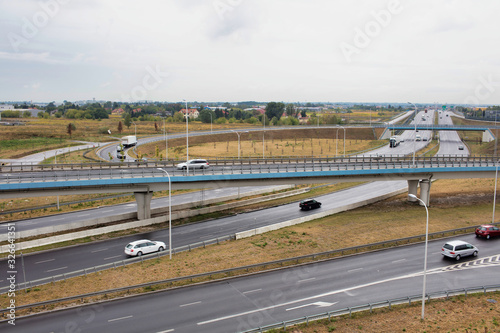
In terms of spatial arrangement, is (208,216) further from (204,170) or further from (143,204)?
(143,204)

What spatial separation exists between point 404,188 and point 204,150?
48.8 meters

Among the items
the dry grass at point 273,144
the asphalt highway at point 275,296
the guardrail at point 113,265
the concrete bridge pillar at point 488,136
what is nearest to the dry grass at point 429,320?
the asphalt highway at point 275,296

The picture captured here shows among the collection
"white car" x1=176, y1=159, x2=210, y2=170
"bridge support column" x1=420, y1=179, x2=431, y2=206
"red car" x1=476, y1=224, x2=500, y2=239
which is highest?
"white car" x1=176, y1=159, x2=210, y2=170

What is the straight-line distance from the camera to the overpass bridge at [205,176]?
1426 inches

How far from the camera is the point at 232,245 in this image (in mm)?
34062

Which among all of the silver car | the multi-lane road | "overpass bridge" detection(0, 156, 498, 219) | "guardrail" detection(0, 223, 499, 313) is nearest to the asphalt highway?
the multi-lane road

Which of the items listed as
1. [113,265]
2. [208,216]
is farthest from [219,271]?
[208,216]

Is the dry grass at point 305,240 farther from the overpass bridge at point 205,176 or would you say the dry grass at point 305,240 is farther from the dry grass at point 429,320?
the dry grass at point 429,320

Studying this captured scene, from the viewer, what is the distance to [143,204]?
40.6 m

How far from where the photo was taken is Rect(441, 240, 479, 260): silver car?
3017 centimetres

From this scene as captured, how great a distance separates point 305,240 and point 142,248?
14.4 m

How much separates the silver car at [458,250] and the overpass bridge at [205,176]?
54.3ft

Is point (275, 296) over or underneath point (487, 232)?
underneath

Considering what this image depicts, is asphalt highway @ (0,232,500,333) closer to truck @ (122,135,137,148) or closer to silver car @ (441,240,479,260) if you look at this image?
silver car @ (441,240,479,260)
